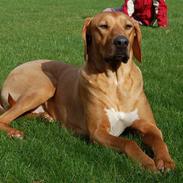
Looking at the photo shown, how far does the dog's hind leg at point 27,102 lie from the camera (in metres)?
6.35

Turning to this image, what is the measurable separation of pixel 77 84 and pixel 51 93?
1.66 feet

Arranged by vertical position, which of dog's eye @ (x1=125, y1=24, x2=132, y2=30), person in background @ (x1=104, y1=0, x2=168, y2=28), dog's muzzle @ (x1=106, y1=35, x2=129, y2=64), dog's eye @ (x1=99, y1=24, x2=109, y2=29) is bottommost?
person in background @ (x1=104, y1=0, x2=168, y2=28)

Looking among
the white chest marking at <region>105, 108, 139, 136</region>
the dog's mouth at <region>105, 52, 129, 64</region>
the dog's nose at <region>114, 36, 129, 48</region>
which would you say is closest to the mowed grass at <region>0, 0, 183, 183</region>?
the white chest marking at <region>105, 108, 139, 136</region>

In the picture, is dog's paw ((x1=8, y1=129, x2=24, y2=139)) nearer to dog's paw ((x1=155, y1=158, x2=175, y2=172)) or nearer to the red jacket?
dog's paw ((x1=155, y1=158, x2=175, y2=172))

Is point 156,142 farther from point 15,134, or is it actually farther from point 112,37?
point 15,134

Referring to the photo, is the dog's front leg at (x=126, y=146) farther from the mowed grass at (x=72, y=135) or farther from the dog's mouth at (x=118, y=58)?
the dog's mouth at (x=118, y=58)

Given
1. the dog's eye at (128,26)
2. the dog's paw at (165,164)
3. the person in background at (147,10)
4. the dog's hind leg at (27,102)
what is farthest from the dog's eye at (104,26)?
the person in background at (147,10)

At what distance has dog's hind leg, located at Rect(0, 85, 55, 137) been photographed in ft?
20.8

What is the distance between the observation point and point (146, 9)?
16.9m

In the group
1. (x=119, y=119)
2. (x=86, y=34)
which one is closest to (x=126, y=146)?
(x=119, y=119)

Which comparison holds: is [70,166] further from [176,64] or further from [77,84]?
[176,64]

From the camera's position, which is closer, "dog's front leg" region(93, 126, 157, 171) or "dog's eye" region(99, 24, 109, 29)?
"dog's front leg" region(93, 126, 157, 171)

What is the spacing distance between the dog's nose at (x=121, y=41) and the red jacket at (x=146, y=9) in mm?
10929

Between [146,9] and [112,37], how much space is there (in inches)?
456
